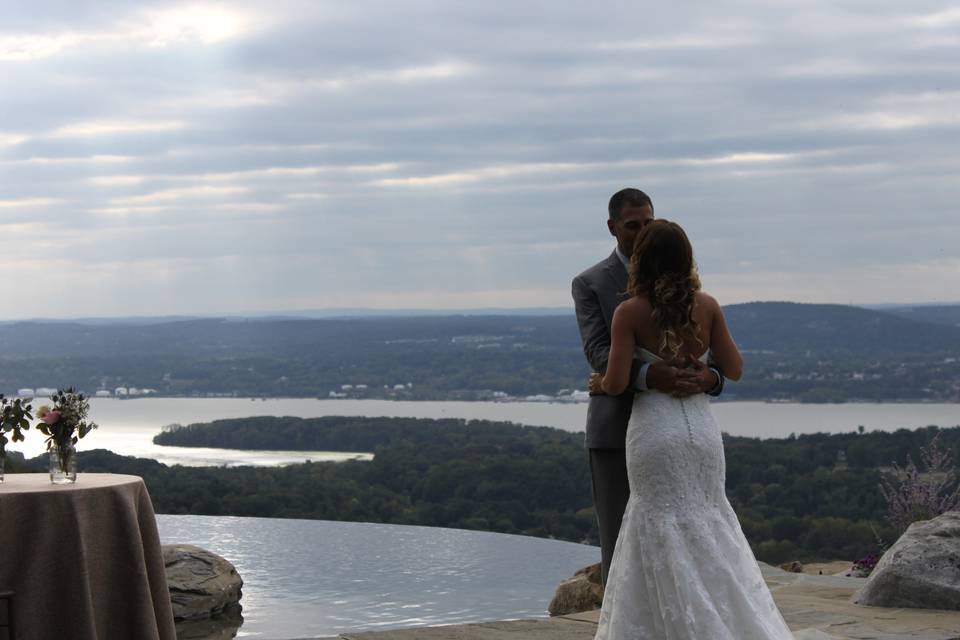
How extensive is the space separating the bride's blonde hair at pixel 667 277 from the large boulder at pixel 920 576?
2.89 metres

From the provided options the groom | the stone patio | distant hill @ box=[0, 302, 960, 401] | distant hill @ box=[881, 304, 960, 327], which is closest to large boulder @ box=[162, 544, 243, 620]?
the stone patio

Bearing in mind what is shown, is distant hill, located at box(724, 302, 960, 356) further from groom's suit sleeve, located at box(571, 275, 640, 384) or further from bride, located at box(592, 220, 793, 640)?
bride, located at box(592, 220, 793, 640)

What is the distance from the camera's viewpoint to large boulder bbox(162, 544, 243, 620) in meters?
6.54

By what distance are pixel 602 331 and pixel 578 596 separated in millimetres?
2901

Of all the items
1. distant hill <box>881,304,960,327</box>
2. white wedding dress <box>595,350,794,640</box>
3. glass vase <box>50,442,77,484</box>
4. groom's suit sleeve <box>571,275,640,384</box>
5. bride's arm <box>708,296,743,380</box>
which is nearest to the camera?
white wedding dress <box>595,350,794,640</box>

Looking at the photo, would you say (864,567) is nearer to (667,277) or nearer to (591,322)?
(591,322)

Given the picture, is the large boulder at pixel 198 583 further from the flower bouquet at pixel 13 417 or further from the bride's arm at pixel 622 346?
the bride's arm at pixel 622 346

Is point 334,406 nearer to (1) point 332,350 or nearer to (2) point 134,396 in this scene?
(2) point 134,396

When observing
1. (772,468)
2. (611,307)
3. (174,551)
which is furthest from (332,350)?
(611,307)

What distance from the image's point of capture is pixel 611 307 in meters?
4.38

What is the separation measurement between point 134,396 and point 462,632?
2782cm

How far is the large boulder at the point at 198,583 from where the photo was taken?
6.54 metres

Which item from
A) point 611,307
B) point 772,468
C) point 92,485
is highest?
point 611,307

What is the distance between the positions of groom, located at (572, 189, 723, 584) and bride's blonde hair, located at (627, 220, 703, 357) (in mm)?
346
